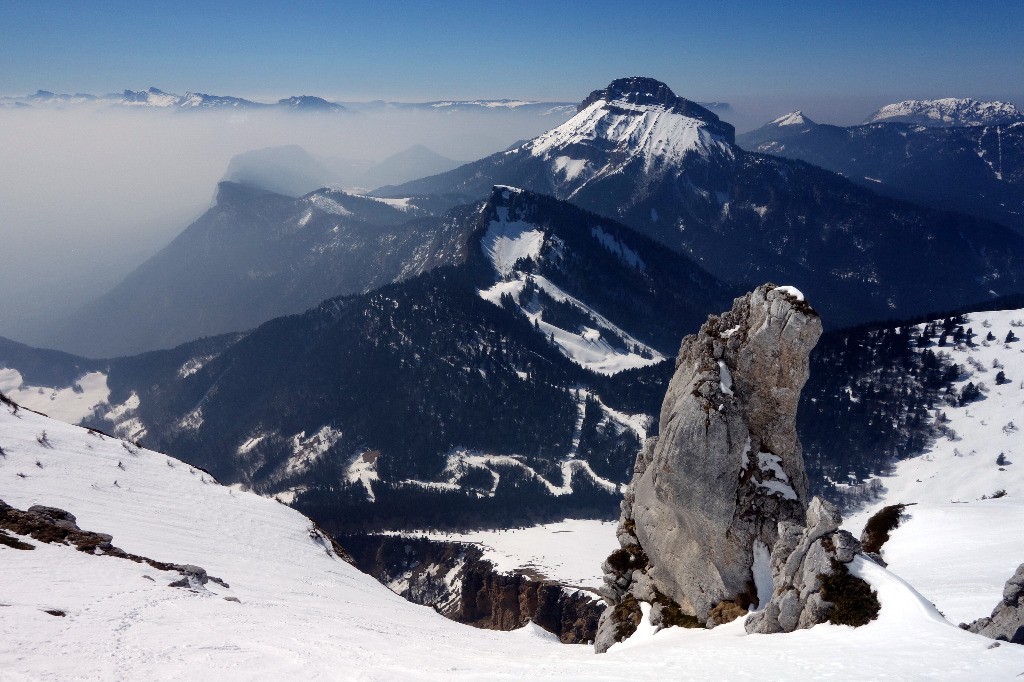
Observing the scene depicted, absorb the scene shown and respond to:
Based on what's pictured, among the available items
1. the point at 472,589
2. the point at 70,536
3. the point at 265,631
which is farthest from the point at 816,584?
the point at 472,589

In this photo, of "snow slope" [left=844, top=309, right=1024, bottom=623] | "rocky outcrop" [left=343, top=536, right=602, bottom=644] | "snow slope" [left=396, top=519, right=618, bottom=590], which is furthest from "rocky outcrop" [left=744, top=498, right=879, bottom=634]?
"snow slope" [left=396, top=519, right=618, bottom=590]

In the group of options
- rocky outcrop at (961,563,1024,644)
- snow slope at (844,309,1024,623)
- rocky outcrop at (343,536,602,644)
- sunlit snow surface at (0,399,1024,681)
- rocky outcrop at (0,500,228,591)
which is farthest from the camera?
rocky outcrop at (343,536,602,644)

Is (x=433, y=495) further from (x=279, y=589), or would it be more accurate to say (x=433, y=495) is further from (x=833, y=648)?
Answer: (x=833, y=648)

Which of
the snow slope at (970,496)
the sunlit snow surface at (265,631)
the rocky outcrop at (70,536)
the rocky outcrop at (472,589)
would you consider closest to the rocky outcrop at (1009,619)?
the snow slope at (970,496)

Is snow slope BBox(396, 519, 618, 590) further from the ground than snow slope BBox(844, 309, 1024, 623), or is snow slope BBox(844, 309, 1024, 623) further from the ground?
snow slope BBox(844, 309, 1024, 623)

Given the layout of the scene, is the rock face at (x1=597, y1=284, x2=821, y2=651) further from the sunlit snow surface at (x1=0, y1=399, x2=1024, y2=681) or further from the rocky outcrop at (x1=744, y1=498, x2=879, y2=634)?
the rocky outcrop at (x1=744, y1=498, x2=879, y2=634)

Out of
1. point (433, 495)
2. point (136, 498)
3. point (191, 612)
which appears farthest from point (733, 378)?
point (433, 495)

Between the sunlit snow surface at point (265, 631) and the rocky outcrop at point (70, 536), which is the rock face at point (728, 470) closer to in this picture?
the sunlit snow surface at point (265, 631)
